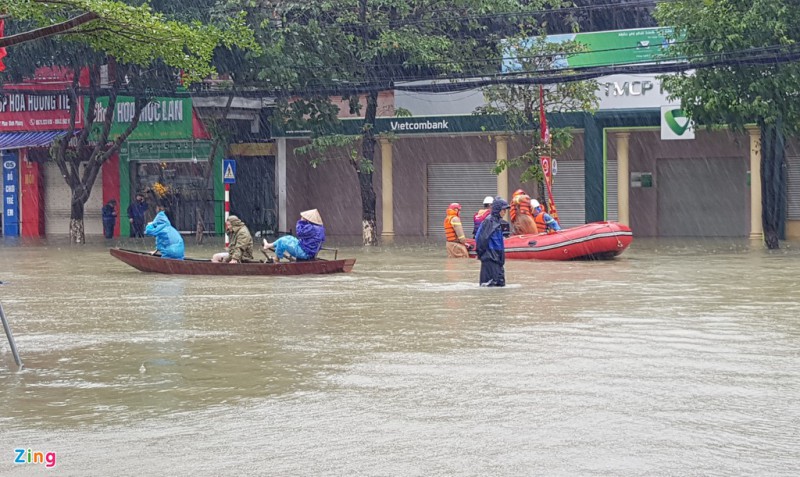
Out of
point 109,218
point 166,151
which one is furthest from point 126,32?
point 109,218

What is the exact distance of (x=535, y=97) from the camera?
35.8 m

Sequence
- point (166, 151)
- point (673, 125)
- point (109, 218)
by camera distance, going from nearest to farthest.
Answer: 1. point (673, 125)
2. point (109, 218)
3. point (166, 151)

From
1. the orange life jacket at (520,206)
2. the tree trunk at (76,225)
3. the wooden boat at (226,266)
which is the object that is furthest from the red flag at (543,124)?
the tree trunk at (76,225)

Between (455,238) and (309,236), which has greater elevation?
(309,236)

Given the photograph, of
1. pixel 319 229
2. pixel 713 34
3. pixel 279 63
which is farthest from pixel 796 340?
pixel 279 63

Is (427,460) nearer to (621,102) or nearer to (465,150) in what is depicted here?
(621,102)

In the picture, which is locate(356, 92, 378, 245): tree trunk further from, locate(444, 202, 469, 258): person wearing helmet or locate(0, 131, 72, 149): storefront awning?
locate(0, 131, 72, 149): storefront awning

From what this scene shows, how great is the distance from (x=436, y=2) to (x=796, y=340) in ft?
84.0

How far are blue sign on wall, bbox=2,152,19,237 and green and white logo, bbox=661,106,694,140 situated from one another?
24.5 metres

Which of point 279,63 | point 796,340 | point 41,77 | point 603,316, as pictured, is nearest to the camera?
point 796,340

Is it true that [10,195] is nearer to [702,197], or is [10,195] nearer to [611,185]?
[611,185]

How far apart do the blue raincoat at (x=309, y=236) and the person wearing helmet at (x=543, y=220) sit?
23.2ft

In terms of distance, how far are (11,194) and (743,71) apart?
28.5m

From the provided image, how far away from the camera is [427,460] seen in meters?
7.71
